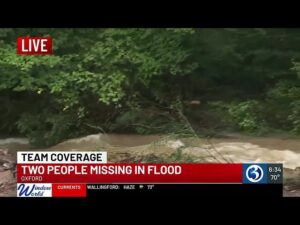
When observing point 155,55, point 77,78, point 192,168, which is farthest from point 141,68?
point 192,168

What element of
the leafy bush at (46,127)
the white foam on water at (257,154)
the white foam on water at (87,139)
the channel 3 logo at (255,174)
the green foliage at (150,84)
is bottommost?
the channel 3 logo at (255,174)

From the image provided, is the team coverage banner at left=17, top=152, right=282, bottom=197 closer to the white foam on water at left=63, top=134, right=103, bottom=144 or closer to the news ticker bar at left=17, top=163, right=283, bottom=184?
the news ticker bar at left=17, top=163, right=283, bottom=184

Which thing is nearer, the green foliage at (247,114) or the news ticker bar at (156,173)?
the news ticker bar at (156,173)

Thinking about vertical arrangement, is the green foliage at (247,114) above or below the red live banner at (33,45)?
below

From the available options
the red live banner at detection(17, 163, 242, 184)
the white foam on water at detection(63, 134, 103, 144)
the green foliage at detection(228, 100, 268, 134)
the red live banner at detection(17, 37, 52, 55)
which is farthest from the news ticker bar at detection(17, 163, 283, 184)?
the red live banner at detection(17, 37, 52, 55)

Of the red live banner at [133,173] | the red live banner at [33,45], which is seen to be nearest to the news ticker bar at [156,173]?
the red live banner at [133,173]

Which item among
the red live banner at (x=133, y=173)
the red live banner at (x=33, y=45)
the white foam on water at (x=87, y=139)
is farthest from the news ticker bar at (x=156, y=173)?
the red live banner at (x=33, y=45)

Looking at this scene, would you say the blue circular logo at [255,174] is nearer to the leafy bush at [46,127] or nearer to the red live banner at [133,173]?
the red live banner at [133,173]

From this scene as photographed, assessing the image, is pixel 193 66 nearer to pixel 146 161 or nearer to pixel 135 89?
pixel 135 89
